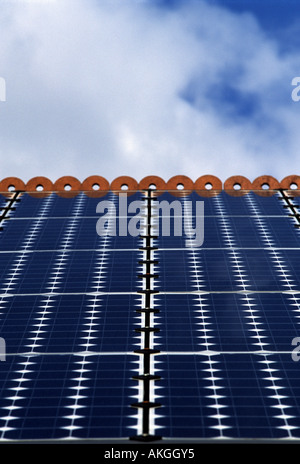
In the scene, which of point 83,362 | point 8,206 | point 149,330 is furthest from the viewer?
point 8,206

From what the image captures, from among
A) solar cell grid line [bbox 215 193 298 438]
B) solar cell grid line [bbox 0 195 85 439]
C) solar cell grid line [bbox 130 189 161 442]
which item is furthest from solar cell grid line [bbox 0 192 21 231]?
solar cell grid line [bbox 215 193 298 438]

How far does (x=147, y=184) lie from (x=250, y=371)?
1106cm

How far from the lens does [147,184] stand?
68.6 ft

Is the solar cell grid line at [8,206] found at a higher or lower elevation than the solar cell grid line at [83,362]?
higher

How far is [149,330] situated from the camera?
11492 mm

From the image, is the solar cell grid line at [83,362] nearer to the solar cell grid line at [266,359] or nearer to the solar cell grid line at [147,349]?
the solar cell grid line at [147,349]

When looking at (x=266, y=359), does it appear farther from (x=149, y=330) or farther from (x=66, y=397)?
(x=66, y=397)

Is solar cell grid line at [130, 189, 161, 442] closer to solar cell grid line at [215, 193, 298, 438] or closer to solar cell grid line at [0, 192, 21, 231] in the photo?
solar cell grid line at [215, 193, 298, 438]

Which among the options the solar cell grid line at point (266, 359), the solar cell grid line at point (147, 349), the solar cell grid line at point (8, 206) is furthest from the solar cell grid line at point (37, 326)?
the solar cell grid line at point (266, 359)

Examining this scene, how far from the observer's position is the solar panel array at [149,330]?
923cm

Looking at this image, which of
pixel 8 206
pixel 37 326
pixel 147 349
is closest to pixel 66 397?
pixel 147 349

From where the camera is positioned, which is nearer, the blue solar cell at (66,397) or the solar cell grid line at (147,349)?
the blue solar cell at (66,397)
